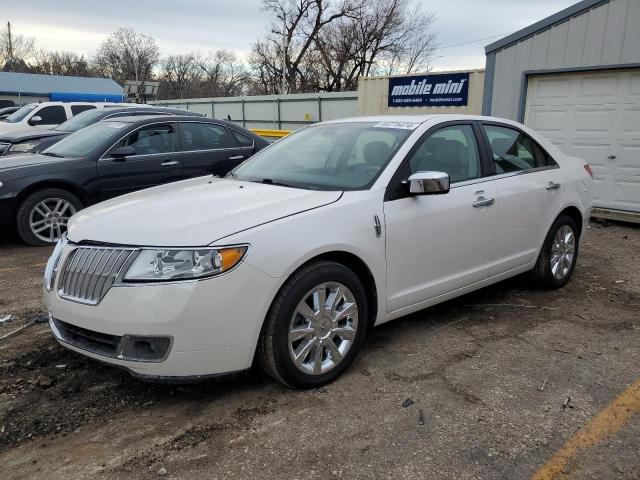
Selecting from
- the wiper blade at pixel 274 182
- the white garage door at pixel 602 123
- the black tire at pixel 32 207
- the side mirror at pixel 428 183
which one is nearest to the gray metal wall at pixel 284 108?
the white garage door at pixel 602 123

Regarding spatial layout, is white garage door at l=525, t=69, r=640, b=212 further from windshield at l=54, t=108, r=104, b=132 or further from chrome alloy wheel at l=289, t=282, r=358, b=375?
windshield at l=54, t=108, r=104, b=132

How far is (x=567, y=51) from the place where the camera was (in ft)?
29.5

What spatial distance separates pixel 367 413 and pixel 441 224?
145 centimetres

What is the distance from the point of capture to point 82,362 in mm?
3578

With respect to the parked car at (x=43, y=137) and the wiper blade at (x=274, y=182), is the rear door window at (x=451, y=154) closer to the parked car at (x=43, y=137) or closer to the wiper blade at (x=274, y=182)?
the wiper blade at (x=274, y=182)

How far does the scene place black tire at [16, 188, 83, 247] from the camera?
654 cm

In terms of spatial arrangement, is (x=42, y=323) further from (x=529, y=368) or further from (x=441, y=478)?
(x=529, y=368)

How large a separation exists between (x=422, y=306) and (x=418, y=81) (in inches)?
405

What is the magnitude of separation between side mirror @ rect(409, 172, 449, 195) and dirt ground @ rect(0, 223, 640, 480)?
1.13 m

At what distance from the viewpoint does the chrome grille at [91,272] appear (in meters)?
2.85

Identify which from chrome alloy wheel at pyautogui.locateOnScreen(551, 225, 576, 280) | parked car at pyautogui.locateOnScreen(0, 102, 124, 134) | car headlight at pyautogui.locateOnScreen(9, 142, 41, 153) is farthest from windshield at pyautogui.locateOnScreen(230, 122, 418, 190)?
parked car at pyautogui.locateOnScreen(0, 102, 124, 134)

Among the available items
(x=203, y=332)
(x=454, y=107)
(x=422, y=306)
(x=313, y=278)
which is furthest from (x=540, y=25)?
(x=203, y=332)

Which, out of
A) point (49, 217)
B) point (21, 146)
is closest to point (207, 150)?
point (49, 217)

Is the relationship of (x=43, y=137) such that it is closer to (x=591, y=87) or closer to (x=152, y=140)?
(x=152, y=140)
